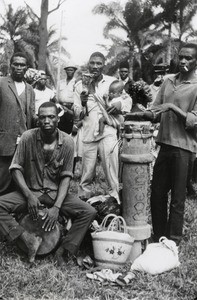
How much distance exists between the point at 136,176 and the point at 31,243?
133 cm

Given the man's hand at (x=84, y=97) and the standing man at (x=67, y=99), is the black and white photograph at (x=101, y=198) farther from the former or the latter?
the standing man at (x=67, y=99)

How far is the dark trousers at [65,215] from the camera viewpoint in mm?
5086

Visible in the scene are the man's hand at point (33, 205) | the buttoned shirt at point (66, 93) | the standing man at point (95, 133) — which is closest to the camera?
the man's hand at point (33, 205)

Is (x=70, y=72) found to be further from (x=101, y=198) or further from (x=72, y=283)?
(x=72, y=283)

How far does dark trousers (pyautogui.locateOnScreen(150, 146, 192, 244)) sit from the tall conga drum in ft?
0.81

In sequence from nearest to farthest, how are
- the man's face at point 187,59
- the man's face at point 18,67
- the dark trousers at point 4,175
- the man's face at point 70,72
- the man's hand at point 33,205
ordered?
the man's hand at point 33,205 < the man's face at point 187,59 < the dark trousers at point 4,175 < the man's face at point 18,67 < the man's face at point 70,72

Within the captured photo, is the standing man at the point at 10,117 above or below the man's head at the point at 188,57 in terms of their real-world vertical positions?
below

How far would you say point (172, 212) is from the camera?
5.71 metres

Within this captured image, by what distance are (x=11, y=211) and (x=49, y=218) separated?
406 millimetres

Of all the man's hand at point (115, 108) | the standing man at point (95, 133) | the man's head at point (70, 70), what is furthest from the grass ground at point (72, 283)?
the man's head at point (70, 70)

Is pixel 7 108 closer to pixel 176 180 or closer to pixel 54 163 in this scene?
pixel 54 163

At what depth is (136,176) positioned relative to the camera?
18.3 feet

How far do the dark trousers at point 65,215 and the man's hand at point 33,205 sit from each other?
0.45 ft

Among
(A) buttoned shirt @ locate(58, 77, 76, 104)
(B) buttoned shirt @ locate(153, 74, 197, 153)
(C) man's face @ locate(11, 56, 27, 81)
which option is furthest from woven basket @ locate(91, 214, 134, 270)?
(A) buttoned shirt @ locate(58, 77, 76, 104)
